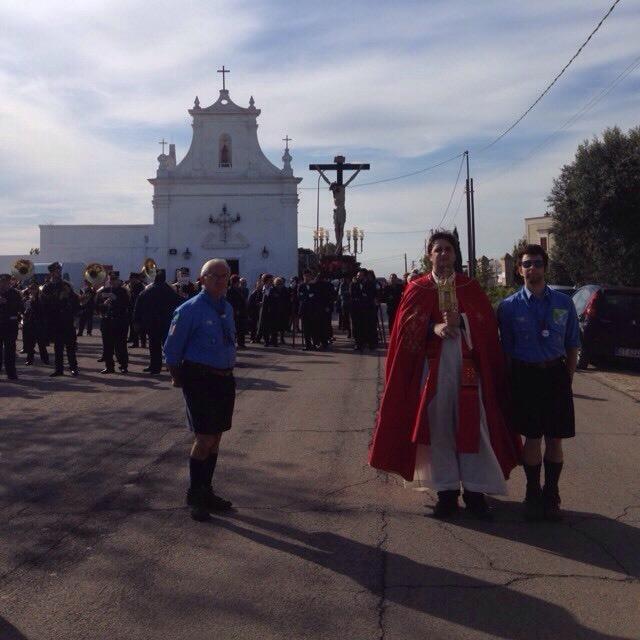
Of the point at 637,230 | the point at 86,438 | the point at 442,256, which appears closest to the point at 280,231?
the point at 637,230

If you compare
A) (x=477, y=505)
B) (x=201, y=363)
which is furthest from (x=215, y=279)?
(x=477, y=505)

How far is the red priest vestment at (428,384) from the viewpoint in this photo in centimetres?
641

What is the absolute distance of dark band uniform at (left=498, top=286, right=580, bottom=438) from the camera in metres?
6.41

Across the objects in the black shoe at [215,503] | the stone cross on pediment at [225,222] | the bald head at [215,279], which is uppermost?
the stone cross on pediment at [225,222]

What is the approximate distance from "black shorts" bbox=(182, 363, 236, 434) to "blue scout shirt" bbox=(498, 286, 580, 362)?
201 cm

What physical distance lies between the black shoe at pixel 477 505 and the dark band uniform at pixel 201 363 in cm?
175

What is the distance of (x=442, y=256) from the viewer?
256 inches

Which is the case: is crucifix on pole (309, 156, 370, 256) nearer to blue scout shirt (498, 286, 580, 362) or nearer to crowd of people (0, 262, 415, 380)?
crowd of people (0, 262, 415, 380)

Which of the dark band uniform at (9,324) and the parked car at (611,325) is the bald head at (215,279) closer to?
the dark band uniform at (9,324)

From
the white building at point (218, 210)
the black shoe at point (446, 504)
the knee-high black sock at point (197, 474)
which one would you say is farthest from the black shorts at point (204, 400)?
the white building at point (218, 210)

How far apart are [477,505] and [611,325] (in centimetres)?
1001

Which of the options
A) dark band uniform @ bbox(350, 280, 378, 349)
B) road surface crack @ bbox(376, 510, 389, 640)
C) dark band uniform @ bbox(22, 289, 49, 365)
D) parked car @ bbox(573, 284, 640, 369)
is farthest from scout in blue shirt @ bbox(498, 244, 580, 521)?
dark band uniform @ bbox(350, 280, 378, 349)

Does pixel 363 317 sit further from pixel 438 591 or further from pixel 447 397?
pixel 438 591

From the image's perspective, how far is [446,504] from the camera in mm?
6555
